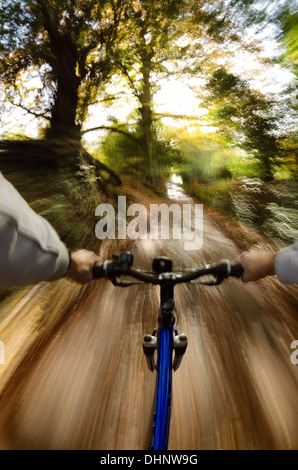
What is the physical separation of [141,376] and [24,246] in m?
1.52

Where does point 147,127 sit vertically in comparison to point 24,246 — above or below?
above

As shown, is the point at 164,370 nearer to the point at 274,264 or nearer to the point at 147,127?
the point at 274,264

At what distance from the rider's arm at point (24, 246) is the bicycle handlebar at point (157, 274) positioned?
0.63ft

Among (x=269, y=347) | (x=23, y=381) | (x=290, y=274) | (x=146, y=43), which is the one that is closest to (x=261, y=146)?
(x=269, y=347)

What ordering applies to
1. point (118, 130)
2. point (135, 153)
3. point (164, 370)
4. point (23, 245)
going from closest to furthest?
point (23, 245) < point (164, 370) < point (118, 130) < point (135, 153)

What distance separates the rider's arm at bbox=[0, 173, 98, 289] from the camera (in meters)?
0.67

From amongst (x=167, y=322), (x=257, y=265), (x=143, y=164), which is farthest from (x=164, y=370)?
(x=143, y=164)

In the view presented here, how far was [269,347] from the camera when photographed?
1.93m

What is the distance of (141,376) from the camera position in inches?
67.6

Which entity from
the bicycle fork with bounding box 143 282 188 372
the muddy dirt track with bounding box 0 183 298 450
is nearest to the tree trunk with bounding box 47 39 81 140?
the muddy dirt track with bounding box 0 183 298 450

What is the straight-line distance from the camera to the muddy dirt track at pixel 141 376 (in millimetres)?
1417

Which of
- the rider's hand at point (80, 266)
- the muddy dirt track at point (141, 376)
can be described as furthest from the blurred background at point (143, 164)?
the rider's hand at point (80, 266)

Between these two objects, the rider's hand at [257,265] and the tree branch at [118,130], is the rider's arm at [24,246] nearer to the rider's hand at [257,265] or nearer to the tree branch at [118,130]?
the rider's hand at [257,265]

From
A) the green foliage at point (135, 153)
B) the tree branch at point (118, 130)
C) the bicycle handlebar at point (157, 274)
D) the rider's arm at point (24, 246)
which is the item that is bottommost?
the bicycle handlebar at point (157, 274)
